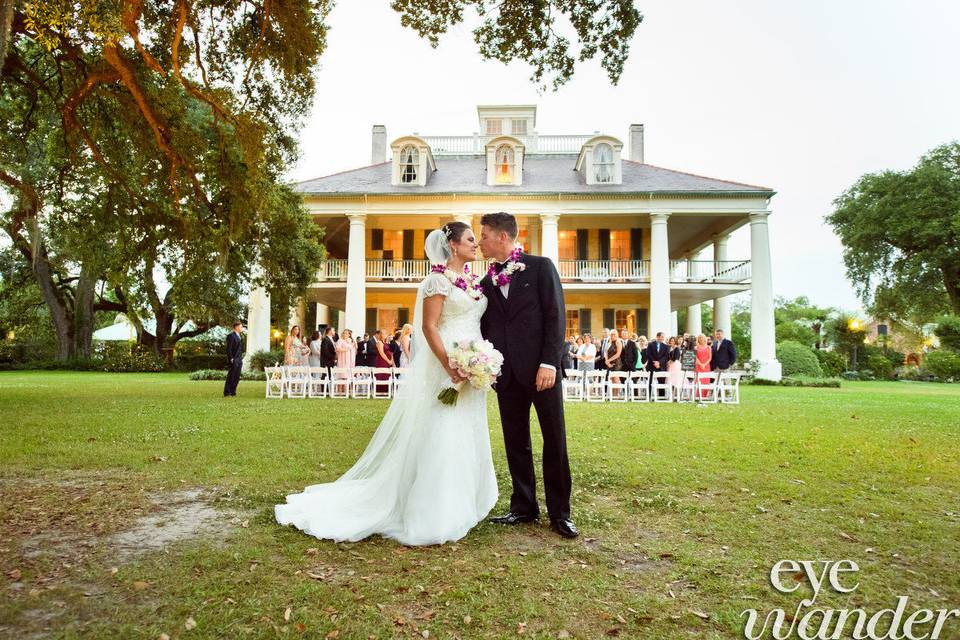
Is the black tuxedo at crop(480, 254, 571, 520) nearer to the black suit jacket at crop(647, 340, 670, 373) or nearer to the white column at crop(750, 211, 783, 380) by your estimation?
the black suit jacket at crop(647, 340, 670, 373)

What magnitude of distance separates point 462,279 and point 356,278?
20430 millimetres

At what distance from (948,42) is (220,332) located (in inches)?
1617

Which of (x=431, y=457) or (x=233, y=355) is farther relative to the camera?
(x=233, y=355)

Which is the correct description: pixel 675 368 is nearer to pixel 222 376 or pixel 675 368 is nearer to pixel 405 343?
pixel 405 343

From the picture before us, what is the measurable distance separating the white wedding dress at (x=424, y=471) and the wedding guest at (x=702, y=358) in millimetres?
11800

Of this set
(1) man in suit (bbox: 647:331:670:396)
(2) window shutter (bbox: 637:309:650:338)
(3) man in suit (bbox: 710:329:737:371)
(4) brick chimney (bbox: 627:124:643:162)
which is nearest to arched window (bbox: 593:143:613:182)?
(4) brick chimney (bbox: 627:124:643:162)

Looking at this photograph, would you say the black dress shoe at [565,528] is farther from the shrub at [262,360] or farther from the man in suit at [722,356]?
the shrub at [262,360]

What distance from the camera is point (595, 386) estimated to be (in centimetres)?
1513

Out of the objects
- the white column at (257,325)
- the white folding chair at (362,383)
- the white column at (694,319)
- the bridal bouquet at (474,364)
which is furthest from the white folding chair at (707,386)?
the white column at (257,325)

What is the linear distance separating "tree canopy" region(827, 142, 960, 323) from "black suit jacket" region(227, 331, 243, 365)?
35.9 meters

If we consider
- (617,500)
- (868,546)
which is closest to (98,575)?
(617,500)

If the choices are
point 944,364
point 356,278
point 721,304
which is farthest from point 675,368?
point 944,364

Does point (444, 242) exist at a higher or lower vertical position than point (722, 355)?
higher

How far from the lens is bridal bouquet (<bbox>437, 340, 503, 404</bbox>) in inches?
149
